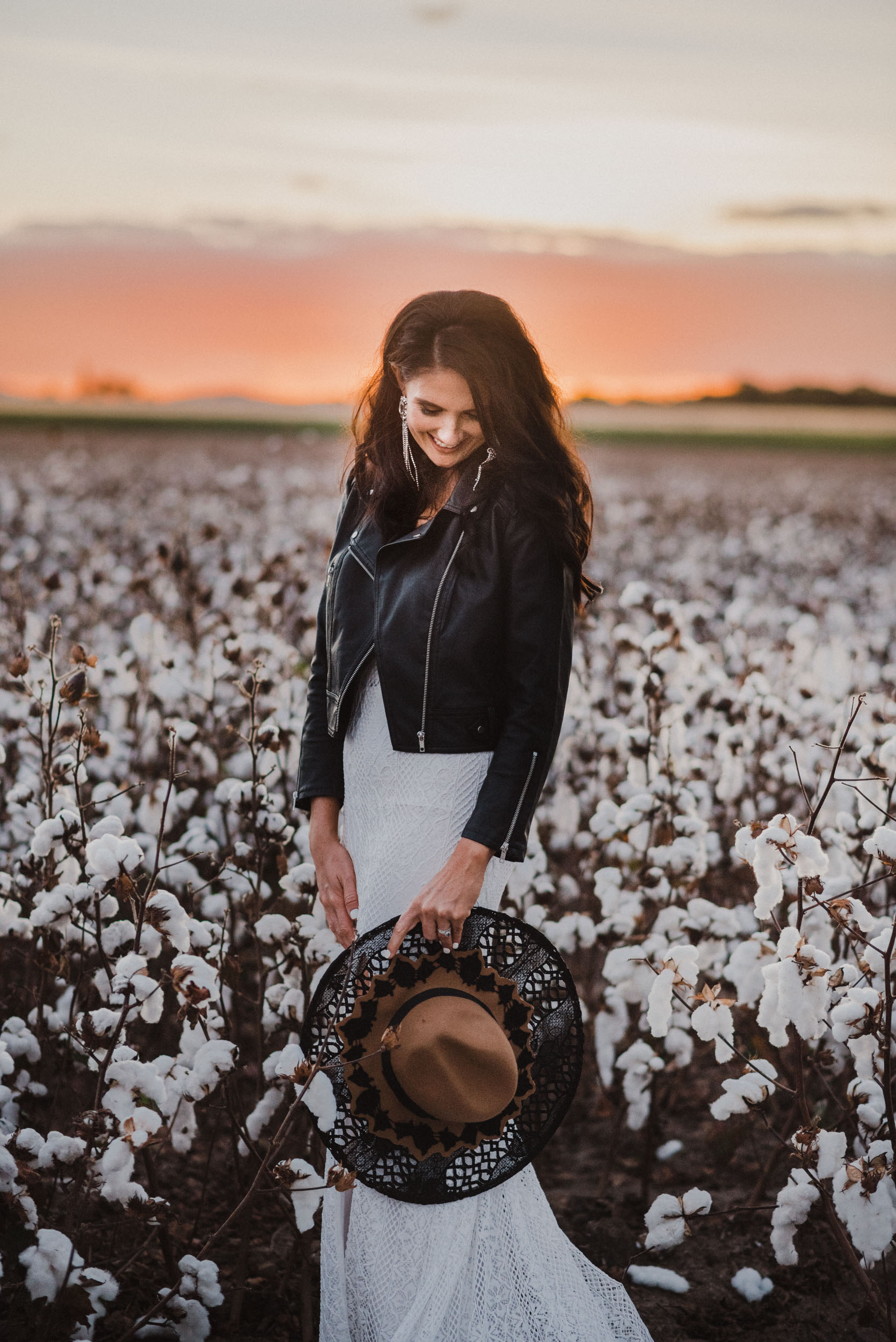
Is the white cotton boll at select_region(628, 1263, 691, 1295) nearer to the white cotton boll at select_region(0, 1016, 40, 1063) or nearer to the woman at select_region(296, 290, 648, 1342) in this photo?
the woman at select_region(296, 290, 648, 1342)

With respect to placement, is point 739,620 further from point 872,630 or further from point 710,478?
point 710,478

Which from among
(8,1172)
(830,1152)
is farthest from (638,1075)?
(8,1172)

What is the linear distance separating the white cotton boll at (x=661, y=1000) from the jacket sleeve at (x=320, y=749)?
2.77ft

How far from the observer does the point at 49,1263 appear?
2.27m

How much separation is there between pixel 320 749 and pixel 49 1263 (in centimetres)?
118

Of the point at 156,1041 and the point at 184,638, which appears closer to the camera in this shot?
the point at 156,1041

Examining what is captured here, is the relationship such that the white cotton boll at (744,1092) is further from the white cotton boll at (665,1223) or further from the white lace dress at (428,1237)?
the white lace dress at (428,1237)

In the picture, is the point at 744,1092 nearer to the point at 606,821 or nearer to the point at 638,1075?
the point at 638,1075

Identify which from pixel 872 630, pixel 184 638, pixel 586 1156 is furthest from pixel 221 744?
pixel 872 630

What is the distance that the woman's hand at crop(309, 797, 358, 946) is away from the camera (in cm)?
279

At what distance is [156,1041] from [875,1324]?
2.22 m

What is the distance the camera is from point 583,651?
528 cm

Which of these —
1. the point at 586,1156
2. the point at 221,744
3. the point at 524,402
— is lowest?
the point at 586,1156

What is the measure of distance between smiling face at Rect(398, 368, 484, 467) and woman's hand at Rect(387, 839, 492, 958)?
0.81 m
